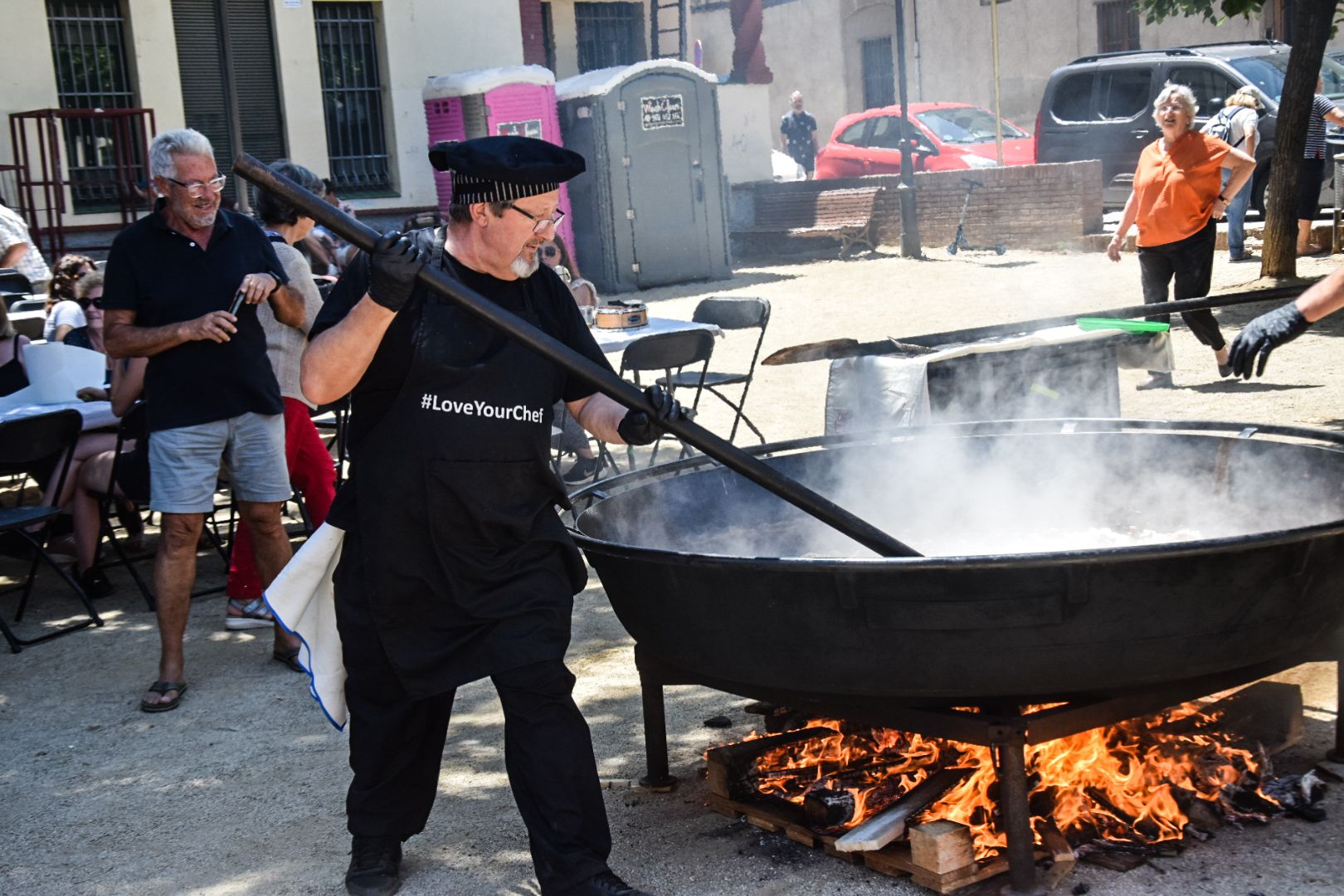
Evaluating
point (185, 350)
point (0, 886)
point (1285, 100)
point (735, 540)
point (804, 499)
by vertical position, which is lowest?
point (0, 886)

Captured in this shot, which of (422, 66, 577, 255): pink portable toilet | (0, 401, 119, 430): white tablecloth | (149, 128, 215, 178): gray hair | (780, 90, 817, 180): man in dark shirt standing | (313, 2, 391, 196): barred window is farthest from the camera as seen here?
(780, 90, 817, 180): man in dark shirt standing

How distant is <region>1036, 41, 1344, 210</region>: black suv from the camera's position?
15695mm

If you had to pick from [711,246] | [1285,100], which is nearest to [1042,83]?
[711,246]

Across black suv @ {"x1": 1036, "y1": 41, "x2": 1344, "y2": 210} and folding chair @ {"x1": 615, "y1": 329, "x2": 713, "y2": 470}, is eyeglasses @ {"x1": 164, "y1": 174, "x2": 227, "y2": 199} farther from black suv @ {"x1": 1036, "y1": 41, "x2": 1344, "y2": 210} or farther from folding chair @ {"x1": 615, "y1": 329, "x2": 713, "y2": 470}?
black suv @ {"x1": 1036, "y1": 41, "x2": 1344, "y2": 210}

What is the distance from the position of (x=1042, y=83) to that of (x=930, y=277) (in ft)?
41.8

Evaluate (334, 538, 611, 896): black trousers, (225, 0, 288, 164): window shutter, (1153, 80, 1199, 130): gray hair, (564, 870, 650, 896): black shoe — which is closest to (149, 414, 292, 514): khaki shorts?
(334, 538, 611, 896): black trousers

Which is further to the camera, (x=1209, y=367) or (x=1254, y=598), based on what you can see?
(x=1209, y=367)

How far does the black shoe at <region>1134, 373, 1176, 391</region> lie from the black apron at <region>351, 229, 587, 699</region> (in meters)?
7.23

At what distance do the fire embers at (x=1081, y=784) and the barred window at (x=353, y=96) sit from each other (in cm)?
1457

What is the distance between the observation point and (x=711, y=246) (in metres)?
17.9

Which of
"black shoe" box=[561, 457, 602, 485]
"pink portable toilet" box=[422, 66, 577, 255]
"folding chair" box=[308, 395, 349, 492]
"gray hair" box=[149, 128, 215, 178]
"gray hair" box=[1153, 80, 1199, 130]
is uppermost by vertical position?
"pink portable toilet" box=[422, 66, 577, 255]

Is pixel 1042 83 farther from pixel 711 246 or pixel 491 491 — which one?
pixel 491 491

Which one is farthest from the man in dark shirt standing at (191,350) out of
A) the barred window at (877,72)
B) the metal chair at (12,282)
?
the barred window at (877,72)

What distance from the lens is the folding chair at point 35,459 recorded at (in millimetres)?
5777
